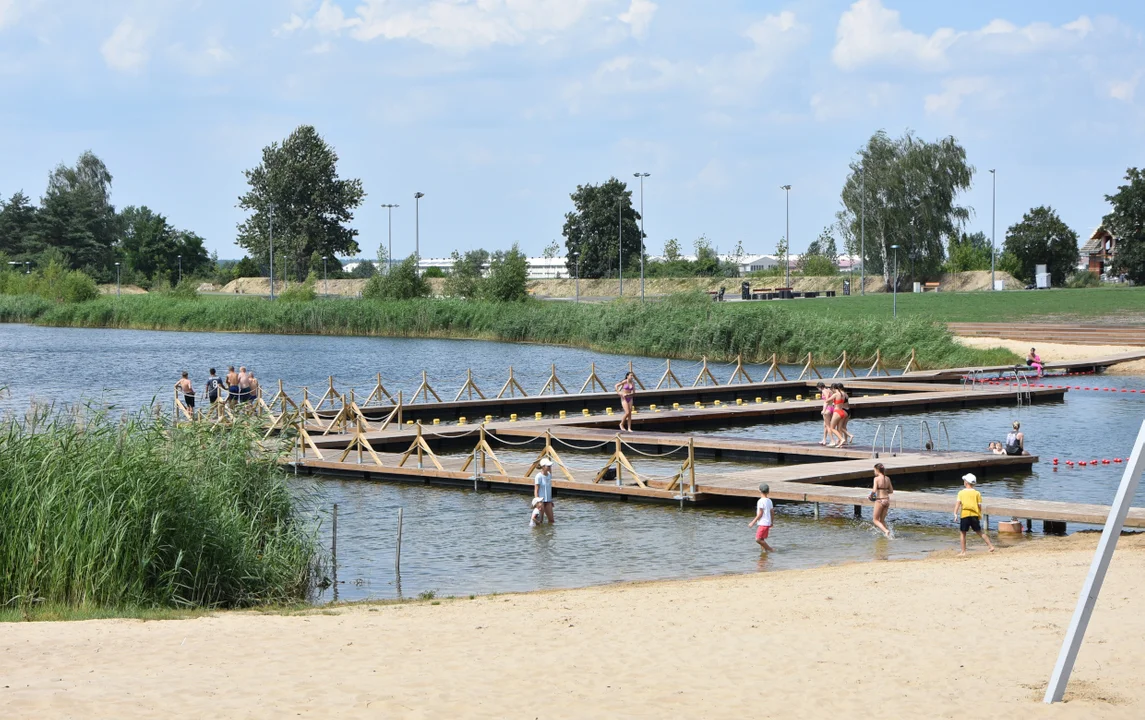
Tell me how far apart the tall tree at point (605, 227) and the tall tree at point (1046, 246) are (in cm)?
3538

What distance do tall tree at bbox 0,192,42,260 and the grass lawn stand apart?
3725 inches

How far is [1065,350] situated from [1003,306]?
1887 cm

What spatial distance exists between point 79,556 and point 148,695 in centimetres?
466

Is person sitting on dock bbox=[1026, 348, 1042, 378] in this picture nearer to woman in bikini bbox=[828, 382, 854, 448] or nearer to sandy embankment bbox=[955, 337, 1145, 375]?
sandy embankment bbox=[955, 337, 1145, 375]

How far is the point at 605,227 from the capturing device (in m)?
128

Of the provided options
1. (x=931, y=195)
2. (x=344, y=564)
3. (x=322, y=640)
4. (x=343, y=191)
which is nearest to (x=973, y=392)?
(x=344, y=564)

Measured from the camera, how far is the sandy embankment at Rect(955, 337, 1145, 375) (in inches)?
2203

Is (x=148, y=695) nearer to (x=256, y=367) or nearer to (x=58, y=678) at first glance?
(x=58, y=678)

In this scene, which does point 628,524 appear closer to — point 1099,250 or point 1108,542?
point 1108,542

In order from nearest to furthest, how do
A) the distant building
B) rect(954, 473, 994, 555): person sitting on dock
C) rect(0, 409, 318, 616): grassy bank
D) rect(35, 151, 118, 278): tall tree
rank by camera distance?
1. rect(0, 409, 318, 616): grassy bank
2. rect(954, 473, 994, 555): person sitting on dock
3. the distant building
4. rect(35, 151, 118, 278): tall tree

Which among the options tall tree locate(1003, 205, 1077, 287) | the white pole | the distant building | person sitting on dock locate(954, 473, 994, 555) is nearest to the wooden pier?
person sitting on dock locate(954, 473, 994, 555)

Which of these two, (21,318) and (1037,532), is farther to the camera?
→ (21,318)

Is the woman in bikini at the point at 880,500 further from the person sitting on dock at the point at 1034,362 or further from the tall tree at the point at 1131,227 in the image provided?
the tall tree at the point at 1131,227

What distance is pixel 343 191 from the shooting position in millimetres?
134375
